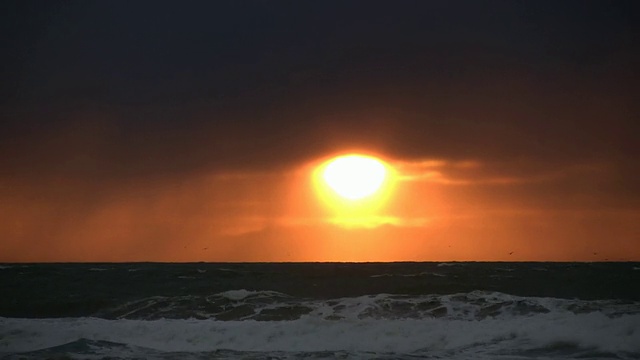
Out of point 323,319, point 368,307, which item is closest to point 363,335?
point 323,319

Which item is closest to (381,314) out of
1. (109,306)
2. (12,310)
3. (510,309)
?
(510,309)

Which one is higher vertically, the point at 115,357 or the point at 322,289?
the point at 322,289

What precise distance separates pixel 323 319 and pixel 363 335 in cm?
346

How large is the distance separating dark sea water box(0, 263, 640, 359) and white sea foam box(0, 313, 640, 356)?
0.03 m

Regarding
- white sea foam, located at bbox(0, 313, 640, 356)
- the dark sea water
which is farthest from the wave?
white sea foam, located at bbox(0, 313, 640, 356)

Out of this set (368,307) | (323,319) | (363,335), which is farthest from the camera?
(368,307)

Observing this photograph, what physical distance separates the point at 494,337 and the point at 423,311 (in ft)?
18.0

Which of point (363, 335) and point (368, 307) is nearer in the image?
point (363, 335)

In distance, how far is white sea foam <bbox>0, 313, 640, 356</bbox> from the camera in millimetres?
16312

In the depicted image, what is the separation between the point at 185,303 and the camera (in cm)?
2594

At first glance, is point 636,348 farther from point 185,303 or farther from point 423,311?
point 185,303

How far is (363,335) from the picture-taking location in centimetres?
1834

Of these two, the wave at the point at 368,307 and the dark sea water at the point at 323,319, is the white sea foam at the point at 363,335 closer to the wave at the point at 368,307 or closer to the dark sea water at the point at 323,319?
the dark sea water at the point at 323,319

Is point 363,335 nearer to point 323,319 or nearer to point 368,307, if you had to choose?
point 323,319
